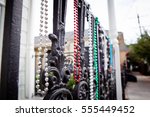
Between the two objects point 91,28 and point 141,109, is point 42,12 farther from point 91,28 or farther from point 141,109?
point 141,109

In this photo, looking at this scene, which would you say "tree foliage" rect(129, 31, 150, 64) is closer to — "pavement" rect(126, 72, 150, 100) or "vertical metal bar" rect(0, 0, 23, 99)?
"pavement" rect(126, 72, 150, 100)

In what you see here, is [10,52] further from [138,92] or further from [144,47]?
[144,47]

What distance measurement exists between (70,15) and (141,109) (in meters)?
0.55

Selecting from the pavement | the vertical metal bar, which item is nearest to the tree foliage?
the pavement

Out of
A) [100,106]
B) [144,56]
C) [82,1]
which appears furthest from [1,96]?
[144,56]

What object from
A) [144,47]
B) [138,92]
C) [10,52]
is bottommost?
[138,92]

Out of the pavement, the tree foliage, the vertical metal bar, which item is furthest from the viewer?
the tree foliage

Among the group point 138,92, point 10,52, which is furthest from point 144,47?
point 10,52

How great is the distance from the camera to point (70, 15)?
798 mm

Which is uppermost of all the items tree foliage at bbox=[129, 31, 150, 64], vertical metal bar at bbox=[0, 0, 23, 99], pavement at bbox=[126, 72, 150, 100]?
tree foliage at bbox=[129, 31, 150, 64]

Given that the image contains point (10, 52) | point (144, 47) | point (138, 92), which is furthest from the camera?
point (144, 47)

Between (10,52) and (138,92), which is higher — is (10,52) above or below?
above

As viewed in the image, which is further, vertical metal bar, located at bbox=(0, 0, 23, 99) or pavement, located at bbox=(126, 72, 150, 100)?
pavement, located at bbox=(126, 72, 150, 100)

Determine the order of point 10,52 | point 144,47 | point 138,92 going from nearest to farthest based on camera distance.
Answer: point 10,52
point 138,92
point 144,47
